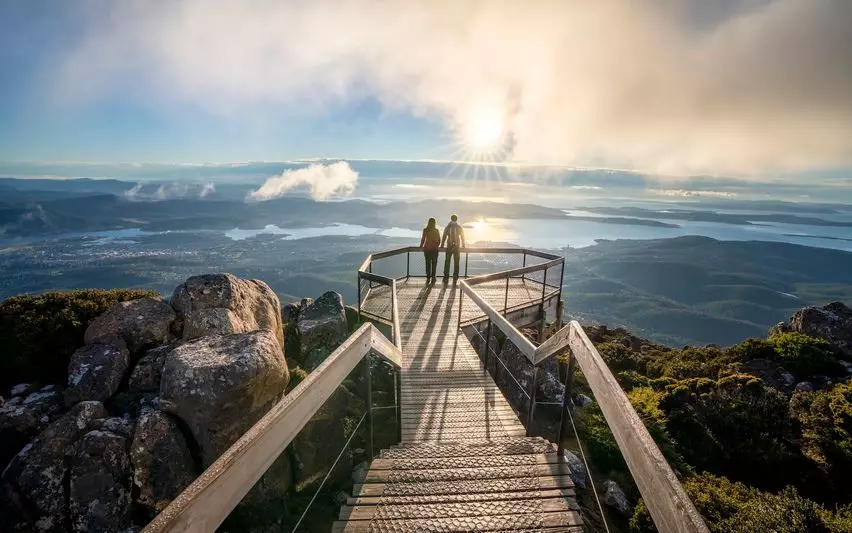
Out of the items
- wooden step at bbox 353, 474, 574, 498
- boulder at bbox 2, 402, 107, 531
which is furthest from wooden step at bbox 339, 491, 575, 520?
boulder at bbox 2, 402, 107, 531

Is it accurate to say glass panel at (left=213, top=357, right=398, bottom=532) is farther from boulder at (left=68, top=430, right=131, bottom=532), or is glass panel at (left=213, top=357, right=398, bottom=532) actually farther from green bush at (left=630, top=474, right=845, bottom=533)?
green bush at (left=630, top=474, right=845, bottom=533)

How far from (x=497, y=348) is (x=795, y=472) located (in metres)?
6.87

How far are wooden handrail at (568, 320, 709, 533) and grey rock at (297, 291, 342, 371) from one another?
8062mm

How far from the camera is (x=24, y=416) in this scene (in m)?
5.58

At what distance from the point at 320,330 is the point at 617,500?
7401mm

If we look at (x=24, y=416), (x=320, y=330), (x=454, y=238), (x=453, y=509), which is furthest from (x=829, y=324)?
(x=24, y=416)

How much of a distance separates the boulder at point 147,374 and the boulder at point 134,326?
441mm

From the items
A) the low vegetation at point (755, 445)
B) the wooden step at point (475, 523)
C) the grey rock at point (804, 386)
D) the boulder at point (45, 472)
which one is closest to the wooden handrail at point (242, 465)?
the wooden step at point (475, 523)

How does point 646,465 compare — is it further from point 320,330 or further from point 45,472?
point 320,330

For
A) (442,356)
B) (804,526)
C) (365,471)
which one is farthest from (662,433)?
(365,471)

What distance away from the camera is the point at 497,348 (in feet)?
39.7

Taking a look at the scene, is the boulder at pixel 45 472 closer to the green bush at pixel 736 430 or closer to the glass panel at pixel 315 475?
the glass panel at pixel 315 475

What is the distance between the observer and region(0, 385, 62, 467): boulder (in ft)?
17.7

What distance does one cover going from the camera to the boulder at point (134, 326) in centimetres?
678
